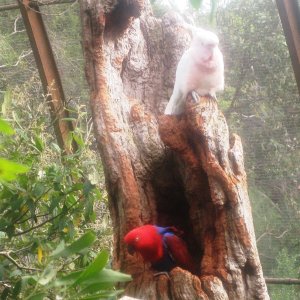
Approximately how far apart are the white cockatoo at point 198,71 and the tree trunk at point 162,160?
0.34 feet

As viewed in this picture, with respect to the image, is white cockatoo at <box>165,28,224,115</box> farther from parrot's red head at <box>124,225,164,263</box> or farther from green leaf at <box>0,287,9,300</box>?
green leaf at <box>0,287,9,300</box>

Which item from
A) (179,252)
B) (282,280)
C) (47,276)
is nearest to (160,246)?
(179,252)

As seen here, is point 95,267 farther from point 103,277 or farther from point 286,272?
point 286,272

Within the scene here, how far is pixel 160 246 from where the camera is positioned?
183cm

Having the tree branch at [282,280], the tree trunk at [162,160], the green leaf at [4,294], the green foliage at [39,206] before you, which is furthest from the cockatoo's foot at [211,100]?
the tree branch at [282,280]

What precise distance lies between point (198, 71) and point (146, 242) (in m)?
0.74

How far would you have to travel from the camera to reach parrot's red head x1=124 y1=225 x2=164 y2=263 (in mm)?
Answer: 1742

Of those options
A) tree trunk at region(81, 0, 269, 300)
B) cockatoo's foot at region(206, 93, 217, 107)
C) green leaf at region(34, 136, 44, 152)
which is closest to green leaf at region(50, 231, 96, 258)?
tree trunk at region(81, 0, 269, 300)

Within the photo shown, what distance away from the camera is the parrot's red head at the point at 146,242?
1.74 meters

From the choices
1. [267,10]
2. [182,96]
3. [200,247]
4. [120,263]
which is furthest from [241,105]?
[120,263]

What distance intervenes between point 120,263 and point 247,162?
3.51 feet

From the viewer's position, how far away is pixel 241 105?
2652 mm

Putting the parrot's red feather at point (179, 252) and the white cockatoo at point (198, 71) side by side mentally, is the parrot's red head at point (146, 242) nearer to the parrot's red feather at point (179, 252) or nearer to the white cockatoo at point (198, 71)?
the parrot's red feather at point (179, 252)

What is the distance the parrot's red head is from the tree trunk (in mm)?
43
